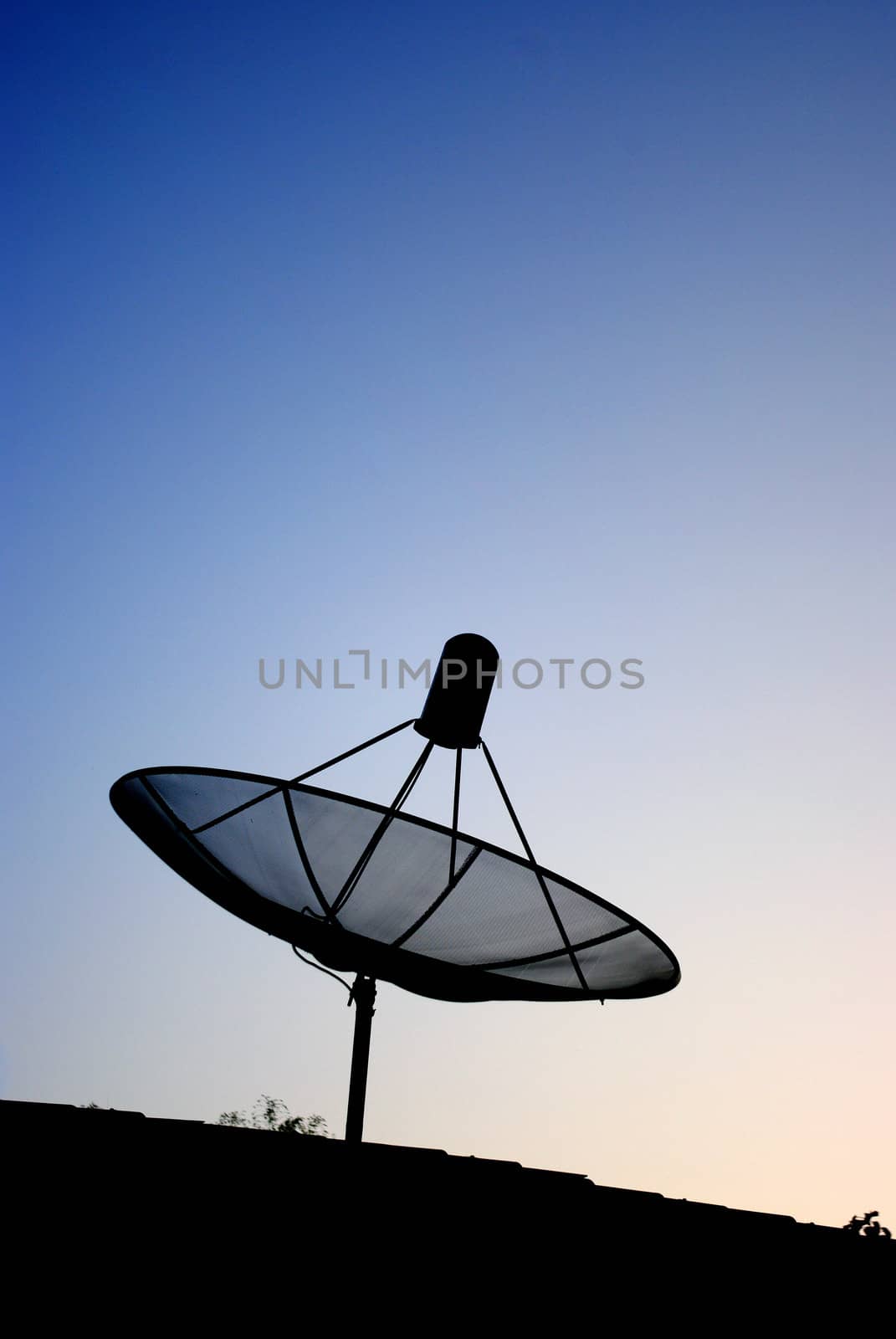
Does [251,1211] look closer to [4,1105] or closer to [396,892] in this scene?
[4,1105]

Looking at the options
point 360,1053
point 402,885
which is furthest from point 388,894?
point 360,1053

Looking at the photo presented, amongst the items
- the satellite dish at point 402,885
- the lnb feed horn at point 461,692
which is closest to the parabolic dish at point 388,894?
the satellite dish at point 402,885

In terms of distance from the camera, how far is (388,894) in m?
7.78

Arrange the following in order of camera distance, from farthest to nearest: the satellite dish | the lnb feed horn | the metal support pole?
the lnb feed horn → the satellite dish → the metal support pole

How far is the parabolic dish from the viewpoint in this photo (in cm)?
698

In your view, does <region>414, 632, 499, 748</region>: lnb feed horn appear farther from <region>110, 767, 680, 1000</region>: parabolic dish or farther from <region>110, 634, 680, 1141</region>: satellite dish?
<region>110, 767, 680, 1000</region>: parabolic dish

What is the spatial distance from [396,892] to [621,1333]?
3.11 metres

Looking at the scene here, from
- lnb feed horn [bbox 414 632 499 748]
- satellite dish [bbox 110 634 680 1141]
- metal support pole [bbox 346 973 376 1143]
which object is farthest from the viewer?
lnb feed horn [bbox 414 632 499 748]

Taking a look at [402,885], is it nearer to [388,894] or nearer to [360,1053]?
[388,894]

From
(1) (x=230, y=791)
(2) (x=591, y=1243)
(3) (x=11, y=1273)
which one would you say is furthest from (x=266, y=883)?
(3) (x=11, y=1273)

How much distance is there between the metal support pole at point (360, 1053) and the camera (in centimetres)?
649

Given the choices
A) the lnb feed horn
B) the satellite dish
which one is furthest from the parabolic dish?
the lnb feed horn

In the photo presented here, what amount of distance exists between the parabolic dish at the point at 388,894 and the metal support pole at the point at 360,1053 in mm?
107

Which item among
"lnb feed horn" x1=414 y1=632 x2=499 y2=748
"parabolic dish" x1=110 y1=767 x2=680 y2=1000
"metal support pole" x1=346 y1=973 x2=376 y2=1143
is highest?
"lnb feed horn" x1=414 y1=632 x2=499 y2=748
